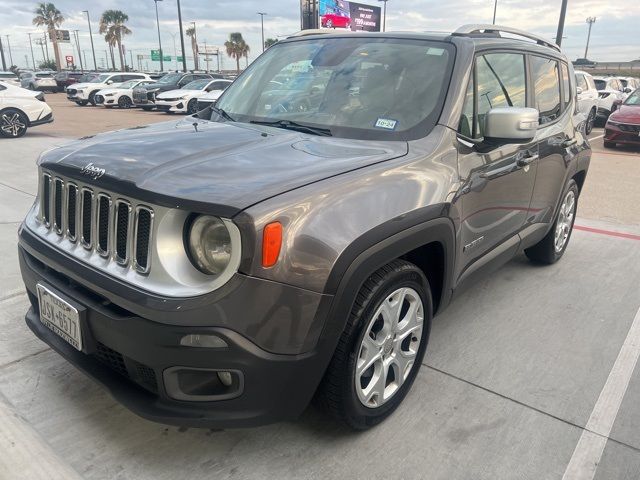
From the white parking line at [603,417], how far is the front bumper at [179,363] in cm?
124

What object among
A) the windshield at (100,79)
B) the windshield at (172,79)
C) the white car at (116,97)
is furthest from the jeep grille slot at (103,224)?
the windshield at (100,79)

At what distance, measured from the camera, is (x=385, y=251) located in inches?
87.7

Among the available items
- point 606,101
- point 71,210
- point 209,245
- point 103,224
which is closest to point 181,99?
point 606,101

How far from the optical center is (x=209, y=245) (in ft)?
6.54

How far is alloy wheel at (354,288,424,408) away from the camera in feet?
7.78

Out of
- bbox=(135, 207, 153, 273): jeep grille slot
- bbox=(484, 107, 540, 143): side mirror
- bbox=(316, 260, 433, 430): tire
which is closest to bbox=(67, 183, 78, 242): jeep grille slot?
bbox=(135, 207, 153, 273): jeep grille slot

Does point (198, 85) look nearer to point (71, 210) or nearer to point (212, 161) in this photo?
point (71, 210)

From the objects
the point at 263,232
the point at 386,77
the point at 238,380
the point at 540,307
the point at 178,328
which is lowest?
the point at 540,307

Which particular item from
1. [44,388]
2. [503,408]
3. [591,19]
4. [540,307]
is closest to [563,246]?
[540,307]

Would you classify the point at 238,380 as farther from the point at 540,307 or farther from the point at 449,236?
the point at 540,307

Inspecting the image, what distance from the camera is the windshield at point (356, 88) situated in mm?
2871

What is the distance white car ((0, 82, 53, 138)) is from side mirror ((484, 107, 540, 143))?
13.1 m

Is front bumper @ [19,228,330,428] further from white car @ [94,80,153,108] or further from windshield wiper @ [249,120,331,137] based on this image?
white car @ [94,80,153,108]

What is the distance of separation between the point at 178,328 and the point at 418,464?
4.00 ft
